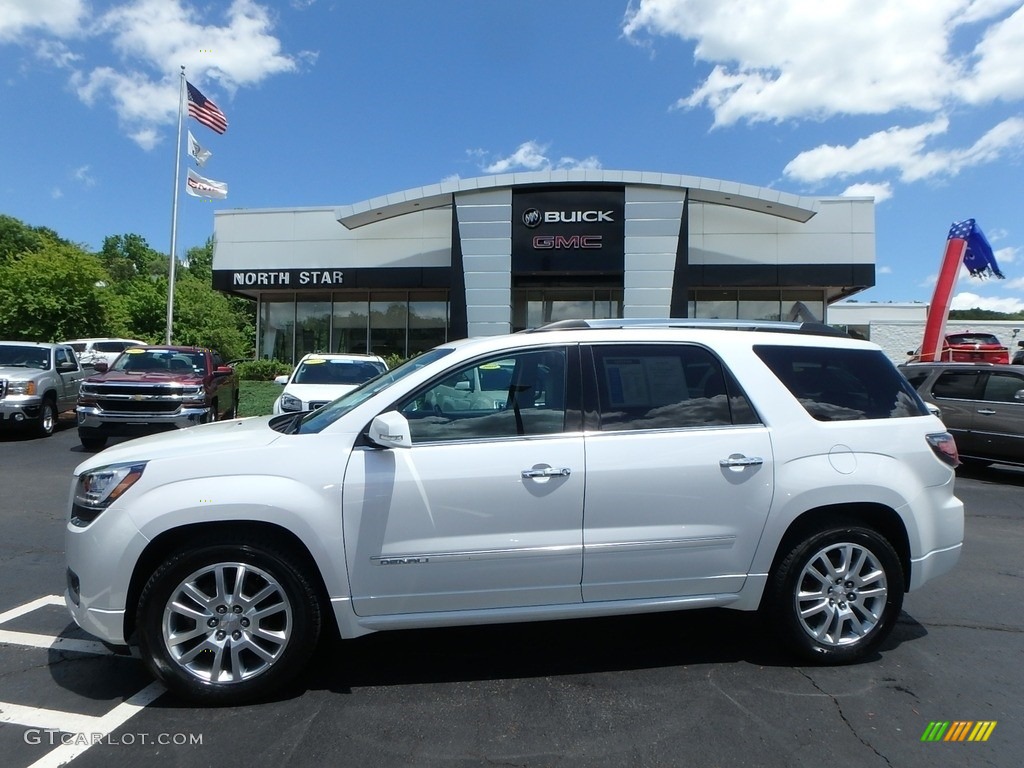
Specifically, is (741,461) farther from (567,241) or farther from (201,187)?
(201,187)

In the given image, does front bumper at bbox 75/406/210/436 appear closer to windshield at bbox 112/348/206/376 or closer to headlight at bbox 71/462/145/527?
windshield at bbox 112/348/206/376

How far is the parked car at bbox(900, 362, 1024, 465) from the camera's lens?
10.1m

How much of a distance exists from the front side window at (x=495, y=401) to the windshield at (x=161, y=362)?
9572 millimetres

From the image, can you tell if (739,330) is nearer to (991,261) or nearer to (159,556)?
(159,556)

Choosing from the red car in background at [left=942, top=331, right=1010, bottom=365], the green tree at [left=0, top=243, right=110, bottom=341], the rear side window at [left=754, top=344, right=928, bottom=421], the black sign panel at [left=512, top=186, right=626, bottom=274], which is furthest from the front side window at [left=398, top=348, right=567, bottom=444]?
the green tree at [left=0, top=243, right=110, bottom=341]

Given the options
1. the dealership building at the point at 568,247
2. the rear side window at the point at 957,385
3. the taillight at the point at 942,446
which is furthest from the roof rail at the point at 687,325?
the dealership building at the point at 568,247

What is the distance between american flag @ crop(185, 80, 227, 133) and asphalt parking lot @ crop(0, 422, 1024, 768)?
22.2 metres

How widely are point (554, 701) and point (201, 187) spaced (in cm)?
2432

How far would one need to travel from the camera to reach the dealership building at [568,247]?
20172 mm

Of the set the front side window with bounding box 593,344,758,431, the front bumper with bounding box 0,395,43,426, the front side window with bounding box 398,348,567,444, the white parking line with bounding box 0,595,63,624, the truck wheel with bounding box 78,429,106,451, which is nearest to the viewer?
the front side window with bounding box 398,348,567,444

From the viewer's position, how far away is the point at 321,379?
449 inches

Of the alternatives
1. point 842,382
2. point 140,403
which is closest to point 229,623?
point 842,382

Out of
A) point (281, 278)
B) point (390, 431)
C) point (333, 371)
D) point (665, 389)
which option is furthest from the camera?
point (281, 278)

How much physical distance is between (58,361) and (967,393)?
17.0 meters
